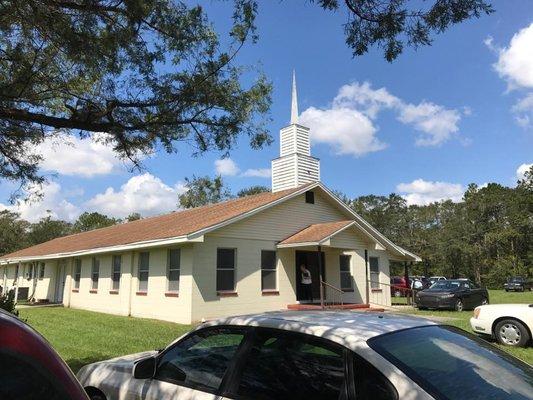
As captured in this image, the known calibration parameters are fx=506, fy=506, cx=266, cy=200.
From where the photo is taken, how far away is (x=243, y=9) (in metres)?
6.48

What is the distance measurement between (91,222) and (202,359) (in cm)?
8211

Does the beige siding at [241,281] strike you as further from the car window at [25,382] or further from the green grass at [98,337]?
the car window at [25,382]

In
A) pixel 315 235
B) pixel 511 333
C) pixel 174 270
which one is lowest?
pixel 511 333

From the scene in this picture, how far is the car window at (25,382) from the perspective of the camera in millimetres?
1732

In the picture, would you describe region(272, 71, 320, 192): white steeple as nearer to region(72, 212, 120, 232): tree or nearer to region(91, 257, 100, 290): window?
region(91, 257, 100, 290): window

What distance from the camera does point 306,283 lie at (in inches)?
843

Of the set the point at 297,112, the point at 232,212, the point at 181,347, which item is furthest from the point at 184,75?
the point at 297,112

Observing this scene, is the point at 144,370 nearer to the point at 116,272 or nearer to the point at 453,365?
the point at 453,365

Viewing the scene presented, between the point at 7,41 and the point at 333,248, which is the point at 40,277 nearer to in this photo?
the point at 333,248

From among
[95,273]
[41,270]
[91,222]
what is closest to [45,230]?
[91,222]

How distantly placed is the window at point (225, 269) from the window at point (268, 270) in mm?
1552

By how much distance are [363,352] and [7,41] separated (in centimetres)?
713

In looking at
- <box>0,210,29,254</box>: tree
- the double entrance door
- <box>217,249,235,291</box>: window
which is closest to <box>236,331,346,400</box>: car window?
<box>217,249,235,291</box>: window

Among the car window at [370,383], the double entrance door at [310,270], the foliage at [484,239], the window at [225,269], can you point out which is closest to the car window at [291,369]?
the car window at [370,383]
